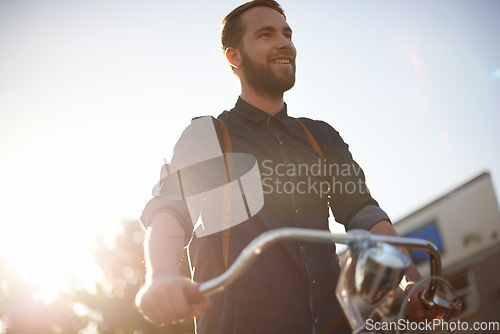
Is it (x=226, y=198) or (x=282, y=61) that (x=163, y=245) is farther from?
(x=282, y=61)

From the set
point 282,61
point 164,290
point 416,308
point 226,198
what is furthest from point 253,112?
point 164,290

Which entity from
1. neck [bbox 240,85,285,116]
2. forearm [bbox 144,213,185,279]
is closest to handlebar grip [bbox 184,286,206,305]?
forearm [bbox 144,213,185,279]

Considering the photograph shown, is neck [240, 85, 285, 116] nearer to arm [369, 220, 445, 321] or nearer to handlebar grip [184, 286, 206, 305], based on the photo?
arm [369, 220, 445, 321]

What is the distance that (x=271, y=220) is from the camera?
7.97ft

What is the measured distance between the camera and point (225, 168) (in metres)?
2.55

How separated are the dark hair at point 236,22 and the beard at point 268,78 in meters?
0.32

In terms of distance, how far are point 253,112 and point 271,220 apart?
2.83 ft

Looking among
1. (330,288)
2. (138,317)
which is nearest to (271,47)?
(330,288)

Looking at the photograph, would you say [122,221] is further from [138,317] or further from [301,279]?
[301,279]

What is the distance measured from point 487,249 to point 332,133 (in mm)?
18481

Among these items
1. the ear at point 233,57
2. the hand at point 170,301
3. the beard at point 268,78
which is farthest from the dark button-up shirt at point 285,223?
the hand at point 170,301

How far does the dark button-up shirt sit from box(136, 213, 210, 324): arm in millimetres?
267

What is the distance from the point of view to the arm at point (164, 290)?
4.81 ft

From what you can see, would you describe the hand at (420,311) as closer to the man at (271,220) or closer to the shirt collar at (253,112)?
the man at (271,220)
